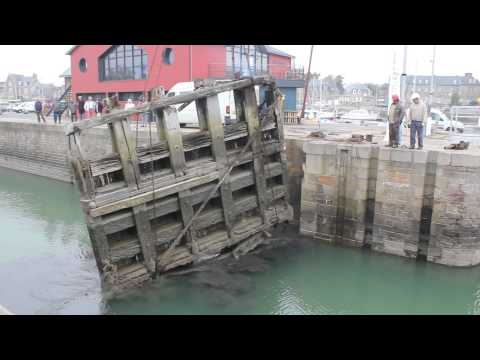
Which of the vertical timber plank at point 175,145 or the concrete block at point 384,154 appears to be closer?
the vertical timber plank at point 175,145

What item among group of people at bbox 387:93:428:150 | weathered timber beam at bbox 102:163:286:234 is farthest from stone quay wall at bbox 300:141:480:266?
weathered timber beam at bbox 102:163:286:234

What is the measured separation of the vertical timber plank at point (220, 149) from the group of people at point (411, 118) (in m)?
4.07

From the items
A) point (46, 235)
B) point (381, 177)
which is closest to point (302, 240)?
point (381, 177)

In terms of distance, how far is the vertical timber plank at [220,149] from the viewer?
9422 mm

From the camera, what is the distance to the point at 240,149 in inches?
402

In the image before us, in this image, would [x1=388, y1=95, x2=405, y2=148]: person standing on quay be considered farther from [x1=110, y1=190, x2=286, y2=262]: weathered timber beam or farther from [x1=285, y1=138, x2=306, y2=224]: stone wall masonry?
[x1=110, y1=190, x2=286, y2=262]: weathered timber beam

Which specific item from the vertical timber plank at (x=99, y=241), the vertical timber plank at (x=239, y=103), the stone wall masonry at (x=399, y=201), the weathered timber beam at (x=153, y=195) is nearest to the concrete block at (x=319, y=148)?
the stone wall masonry at (x=399, y=201)

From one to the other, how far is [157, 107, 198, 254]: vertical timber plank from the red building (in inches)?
558

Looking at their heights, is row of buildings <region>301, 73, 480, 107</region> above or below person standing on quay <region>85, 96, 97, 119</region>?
below

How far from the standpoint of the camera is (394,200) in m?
10.2

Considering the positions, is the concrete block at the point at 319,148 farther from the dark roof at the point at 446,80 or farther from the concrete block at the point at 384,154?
the dark roof at the point at 446,80

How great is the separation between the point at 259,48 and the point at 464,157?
67.2 feet

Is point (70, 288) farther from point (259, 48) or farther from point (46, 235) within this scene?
point (259, 48)

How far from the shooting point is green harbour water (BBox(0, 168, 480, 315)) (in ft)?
27.3
